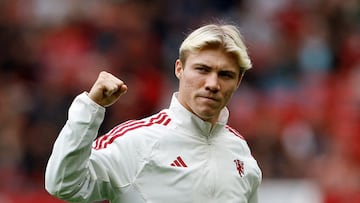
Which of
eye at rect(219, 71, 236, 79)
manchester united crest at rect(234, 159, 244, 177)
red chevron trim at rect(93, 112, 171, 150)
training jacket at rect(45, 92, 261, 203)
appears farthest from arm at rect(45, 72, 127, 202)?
manchester united crest at rect(234, 159, 244, 177)

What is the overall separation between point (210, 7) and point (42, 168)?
386 centimetres

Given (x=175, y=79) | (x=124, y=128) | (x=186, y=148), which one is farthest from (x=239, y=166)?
(x=175, y=79)

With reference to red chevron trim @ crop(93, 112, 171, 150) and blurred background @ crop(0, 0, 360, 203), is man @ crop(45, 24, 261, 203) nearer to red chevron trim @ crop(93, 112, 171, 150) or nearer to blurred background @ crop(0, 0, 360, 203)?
red chevron trim @ crop(93, 112, 171, 150)

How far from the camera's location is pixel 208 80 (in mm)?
5887

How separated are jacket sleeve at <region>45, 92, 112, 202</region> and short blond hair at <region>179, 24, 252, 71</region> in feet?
2.01

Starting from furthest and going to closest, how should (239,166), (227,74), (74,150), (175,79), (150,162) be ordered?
(175,79) < (239,166) < (227,74) < (150,162) < (74,150)

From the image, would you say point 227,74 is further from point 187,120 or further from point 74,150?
point 74,150

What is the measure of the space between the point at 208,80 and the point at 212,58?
0.35ft

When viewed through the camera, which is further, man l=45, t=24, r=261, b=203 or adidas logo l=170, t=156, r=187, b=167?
adidas logo l=170, t=156, r=187, b=167

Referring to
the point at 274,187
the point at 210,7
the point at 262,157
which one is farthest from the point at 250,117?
the point at 210,7

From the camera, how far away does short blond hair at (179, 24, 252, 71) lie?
590 cm

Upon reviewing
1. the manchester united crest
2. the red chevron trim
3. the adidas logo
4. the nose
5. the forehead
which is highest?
the forehead

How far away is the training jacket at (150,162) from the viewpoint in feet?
18.0

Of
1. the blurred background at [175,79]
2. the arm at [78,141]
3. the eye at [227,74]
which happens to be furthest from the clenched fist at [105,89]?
the blurred background at [175,79]
